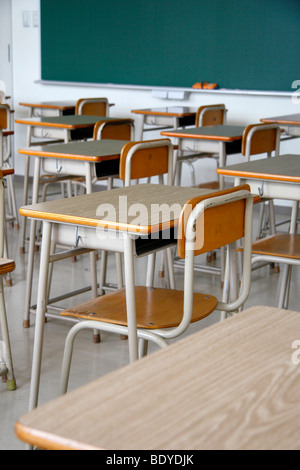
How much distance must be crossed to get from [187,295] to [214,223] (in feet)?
0.70

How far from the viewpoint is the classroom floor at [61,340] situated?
107 inches

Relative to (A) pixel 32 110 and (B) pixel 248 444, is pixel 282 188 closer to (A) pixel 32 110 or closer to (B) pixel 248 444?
(B) pixel 248 444

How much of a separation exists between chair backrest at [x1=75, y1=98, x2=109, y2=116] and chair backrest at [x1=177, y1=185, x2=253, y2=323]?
12.6 ft

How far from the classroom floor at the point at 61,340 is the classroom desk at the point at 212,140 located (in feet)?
2.29

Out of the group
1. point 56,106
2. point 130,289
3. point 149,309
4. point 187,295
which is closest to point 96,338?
point 149,309

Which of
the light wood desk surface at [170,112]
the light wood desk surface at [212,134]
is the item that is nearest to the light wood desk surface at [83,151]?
the light wood desk surface at [212,134]

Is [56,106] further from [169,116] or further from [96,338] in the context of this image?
[96,338]

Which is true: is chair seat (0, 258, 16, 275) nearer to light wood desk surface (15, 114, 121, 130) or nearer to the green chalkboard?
light wood desk surface (15, 114, 121, 130)

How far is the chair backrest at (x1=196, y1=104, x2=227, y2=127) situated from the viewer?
547cm

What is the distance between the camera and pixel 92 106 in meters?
5.96

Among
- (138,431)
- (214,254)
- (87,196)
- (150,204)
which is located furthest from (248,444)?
(214,254)

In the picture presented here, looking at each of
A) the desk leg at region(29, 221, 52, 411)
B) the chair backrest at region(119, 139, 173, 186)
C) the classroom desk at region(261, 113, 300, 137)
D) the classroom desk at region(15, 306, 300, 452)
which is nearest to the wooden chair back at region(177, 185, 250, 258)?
the desk leg at region(29, 221, 52, 411)

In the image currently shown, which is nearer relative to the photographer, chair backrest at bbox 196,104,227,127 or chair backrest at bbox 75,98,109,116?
chair backrest at bbox 196,104,227,127

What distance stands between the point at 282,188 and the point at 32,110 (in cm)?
404
